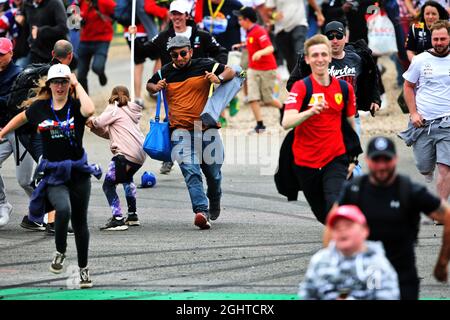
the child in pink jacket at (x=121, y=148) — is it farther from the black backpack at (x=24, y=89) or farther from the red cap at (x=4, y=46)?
the red cap at (x=4, y=46)

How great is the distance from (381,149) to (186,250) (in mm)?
4346

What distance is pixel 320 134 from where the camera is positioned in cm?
959

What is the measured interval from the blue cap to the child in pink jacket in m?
2.35

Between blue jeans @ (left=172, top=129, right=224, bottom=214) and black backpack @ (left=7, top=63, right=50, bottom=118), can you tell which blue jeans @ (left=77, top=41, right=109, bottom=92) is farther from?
black backpack @ (left=7, top=63, right=50, bottom=118)

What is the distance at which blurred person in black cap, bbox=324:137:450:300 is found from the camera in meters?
7.13

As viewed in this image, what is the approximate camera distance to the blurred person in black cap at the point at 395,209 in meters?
7.13

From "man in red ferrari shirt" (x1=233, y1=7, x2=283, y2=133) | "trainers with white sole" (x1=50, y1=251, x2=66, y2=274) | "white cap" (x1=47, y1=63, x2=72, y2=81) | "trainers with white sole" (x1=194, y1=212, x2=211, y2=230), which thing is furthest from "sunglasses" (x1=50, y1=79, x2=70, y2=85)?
"man in red ferrari shirt" (x1=233, y1=7, x2=283, y2=133)

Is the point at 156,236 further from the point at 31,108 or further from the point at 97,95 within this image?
the point at 97,95

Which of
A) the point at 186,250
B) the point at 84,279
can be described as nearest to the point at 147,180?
the point at 186,250

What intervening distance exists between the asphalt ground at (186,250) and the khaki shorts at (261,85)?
2436mm

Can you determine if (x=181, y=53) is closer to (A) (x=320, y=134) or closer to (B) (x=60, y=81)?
(B) (x=60, y=81)

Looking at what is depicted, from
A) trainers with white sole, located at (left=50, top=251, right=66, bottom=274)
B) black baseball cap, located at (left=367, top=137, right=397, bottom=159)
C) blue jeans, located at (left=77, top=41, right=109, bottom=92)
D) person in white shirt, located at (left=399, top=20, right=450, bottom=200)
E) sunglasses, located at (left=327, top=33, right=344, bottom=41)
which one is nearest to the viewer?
black baseball cap, located at (left=367, top=137, right=397, bottom=159)

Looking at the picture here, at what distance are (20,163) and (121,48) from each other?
1684 centimetres
